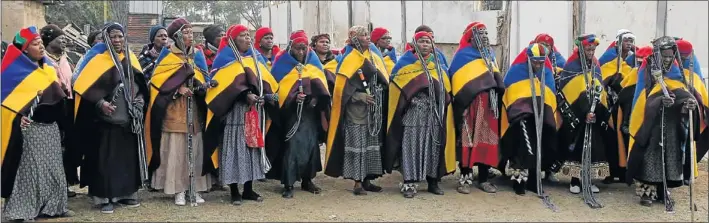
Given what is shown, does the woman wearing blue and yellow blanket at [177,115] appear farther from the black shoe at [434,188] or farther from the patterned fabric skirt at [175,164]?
the black shoe at [434,188]

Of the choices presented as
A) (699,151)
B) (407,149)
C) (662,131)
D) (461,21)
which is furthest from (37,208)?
(461,21)

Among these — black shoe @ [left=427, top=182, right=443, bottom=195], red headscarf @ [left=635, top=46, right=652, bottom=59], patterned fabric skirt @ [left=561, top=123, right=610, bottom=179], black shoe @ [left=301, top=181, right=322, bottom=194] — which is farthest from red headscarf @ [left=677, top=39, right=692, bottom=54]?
black shoe @ [left=301, top=181, right=322, bottom=194]

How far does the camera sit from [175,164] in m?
5.95

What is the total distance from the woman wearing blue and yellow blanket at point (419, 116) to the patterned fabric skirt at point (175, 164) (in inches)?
71.6

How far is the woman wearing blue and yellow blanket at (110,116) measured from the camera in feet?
17.9

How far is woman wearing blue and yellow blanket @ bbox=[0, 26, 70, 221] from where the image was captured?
5.04 m

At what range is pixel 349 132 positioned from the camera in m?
6.47

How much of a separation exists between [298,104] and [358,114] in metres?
0.60

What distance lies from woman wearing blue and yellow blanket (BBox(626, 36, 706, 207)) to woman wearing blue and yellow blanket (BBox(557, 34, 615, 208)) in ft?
1.49

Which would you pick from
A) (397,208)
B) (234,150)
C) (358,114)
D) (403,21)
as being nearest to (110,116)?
(234,150)

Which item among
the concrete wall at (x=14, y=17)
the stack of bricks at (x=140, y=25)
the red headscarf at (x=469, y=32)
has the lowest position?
the red headscarf at (x=469, y=32)

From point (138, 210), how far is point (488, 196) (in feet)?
10.9

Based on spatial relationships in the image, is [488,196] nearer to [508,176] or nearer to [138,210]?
[508,176]

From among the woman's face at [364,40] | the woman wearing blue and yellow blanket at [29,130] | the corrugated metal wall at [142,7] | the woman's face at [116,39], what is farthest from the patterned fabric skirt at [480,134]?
the corrugated metal wall at [142,7]
